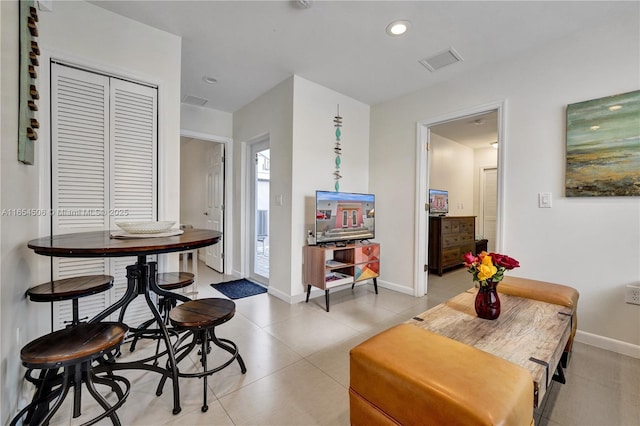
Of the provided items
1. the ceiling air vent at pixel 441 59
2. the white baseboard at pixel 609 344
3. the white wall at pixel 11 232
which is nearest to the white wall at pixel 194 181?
the white wall at pixel 11 232

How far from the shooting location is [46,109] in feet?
6.16

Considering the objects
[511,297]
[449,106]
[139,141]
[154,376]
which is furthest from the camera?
[449,106]

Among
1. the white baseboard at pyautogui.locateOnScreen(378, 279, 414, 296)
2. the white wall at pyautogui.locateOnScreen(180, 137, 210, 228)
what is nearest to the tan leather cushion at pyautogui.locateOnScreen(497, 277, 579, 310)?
the white baseboard at pyautogui.locateOnScreen(378, 279, 414, 296)

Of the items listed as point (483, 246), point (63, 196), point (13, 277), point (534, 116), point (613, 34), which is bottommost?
point (483, 246)

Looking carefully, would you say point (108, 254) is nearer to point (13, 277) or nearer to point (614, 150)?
point (13, 277)

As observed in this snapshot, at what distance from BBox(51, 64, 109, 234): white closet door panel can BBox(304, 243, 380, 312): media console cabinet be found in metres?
1.94

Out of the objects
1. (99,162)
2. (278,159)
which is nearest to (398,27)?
(278,159)

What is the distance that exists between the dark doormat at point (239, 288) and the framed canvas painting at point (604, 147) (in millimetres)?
3481

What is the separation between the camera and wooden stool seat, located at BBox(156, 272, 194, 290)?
75.2 inches

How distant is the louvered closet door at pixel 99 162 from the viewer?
76.5 inches

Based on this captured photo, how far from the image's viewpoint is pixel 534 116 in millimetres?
2471

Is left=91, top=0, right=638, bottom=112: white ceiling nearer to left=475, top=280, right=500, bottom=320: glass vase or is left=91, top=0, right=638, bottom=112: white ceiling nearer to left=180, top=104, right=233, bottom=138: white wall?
left=180, top=104, right=233, bottom=138: white wall

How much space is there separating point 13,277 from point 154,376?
38.8 inches

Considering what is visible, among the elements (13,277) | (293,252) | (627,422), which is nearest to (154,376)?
(13,277)
